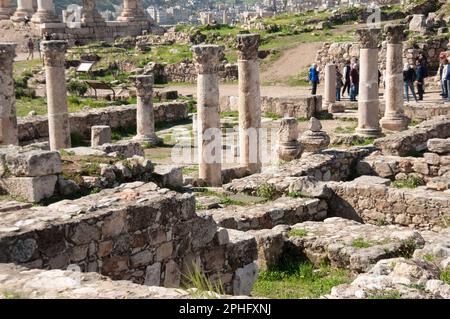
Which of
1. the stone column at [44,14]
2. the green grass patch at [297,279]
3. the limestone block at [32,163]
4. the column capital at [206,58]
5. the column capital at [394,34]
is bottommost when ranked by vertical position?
the green grass patch at [297,279]

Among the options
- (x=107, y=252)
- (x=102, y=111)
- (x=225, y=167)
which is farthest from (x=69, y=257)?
(x=102, y=111)

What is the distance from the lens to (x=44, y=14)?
1734 inches

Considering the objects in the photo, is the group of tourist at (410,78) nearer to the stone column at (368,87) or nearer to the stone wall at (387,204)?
the stone column at (368,87)

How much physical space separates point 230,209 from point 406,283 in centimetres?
544

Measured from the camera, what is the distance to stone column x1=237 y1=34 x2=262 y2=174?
1557 centimetres

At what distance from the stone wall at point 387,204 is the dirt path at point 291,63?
19250 millimetres

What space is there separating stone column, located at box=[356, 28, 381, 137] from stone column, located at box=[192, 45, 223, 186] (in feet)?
17.6

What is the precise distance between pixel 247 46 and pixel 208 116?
6.40 ft

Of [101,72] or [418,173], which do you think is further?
[101,72]

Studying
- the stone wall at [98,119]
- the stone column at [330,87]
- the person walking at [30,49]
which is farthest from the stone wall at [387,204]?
the person walking at [30,49]

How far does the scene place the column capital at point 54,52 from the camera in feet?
53.4

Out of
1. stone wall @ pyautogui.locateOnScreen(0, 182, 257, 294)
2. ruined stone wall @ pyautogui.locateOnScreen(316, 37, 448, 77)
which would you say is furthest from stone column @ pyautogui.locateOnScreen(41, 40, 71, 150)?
ruined stone wall @ pyautogui.locateOnScreen(316, 37, 448, 77)
